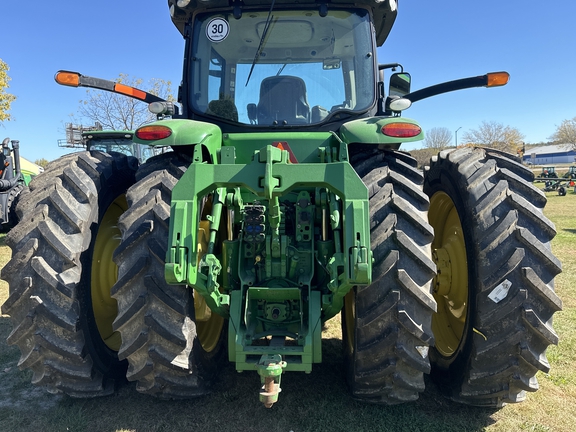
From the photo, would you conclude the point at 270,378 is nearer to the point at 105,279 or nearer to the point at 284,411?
the point at 284,411

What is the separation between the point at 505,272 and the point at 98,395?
8.75 feet

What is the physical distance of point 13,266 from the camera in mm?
2662

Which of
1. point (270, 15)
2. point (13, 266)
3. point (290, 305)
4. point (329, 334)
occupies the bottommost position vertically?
point (329, 334)

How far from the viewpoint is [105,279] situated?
3.16 meters

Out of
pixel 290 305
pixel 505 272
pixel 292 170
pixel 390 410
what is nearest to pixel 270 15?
pixel 292 170

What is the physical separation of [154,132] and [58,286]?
1.11 meters

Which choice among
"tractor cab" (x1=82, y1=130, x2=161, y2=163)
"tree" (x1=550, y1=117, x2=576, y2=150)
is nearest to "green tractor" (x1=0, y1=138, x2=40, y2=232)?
"tractor cab" (x1=82, y1=130, x2=161, y2=163)

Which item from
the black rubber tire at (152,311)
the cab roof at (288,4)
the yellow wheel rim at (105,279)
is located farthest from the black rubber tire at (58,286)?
the cab roof at (288,4)

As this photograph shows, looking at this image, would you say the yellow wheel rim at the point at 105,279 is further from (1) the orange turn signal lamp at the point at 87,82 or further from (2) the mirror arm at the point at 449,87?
(2) the mirror arm at the point at 449,87

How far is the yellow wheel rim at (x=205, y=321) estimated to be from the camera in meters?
2.88

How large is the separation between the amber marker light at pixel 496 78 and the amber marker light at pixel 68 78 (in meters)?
3.07

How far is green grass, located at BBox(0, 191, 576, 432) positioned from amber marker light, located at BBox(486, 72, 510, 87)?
7.42ft

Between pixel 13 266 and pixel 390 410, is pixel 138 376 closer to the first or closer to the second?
pixel 13 266

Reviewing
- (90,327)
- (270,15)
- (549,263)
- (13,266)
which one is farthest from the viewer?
(270,15)
